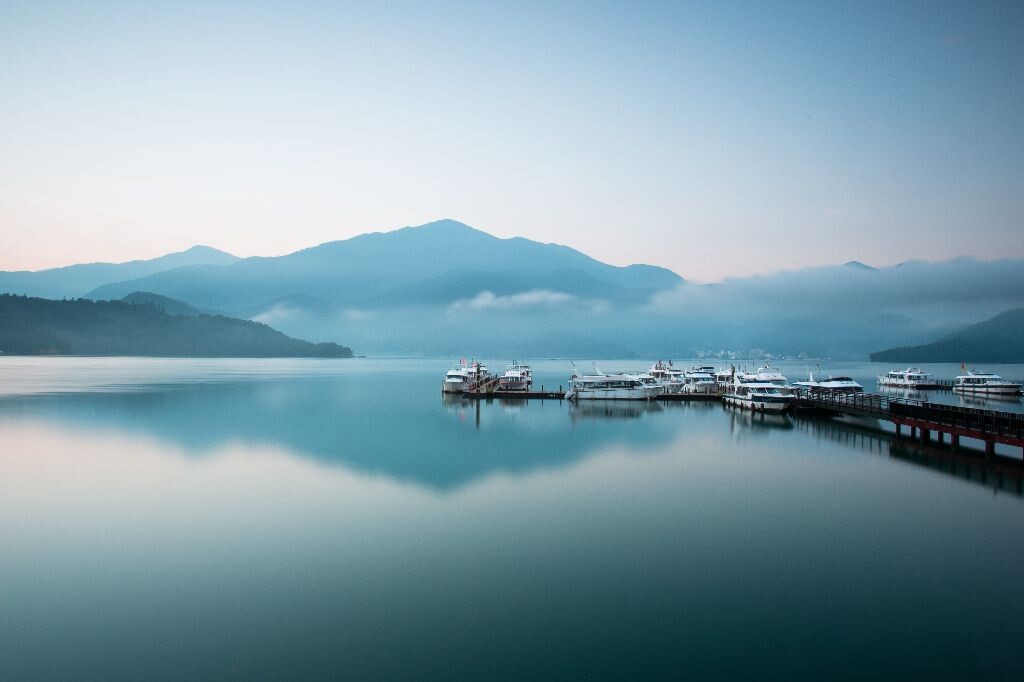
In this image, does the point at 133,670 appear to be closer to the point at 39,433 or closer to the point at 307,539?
the point at 307,539

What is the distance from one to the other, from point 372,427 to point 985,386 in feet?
264

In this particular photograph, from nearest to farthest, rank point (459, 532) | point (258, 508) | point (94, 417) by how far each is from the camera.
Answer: point (459, 532), point (258, 508), point (94, 417)

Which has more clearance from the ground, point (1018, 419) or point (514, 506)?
point (1018, 419)

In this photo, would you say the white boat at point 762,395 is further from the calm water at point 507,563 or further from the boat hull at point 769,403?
the calm water at point 507,563

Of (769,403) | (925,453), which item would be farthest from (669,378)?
(925,453)

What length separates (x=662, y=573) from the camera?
1544cm

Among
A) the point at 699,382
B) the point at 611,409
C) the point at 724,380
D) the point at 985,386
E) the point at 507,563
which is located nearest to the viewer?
the point at 507,563

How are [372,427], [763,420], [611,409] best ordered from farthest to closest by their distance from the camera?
[611,409] → [763,420] → [372,427]

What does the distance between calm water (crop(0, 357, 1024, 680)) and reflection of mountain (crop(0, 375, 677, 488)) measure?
2.16 ft

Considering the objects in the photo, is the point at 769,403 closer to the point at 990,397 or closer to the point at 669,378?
the point at 669,378

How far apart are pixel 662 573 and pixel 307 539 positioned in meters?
10.2

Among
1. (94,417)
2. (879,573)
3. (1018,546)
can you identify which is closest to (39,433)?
(94,417)

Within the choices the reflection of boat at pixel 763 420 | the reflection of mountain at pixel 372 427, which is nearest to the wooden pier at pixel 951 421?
the reflection of boat at pixel 763 420

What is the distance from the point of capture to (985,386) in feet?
266
